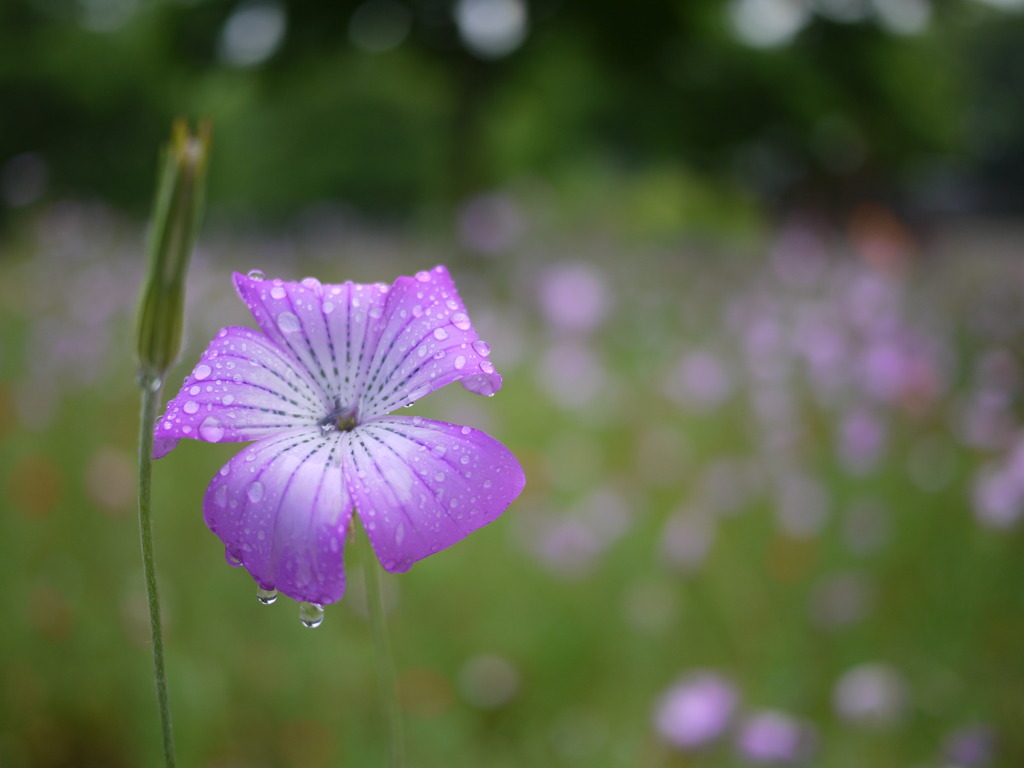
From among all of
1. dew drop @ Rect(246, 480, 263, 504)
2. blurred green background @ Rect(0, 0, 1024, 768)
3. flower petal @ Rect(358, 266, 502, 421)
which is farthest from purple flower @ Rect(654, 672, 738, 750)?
dew drop @ Rect(246, 480, 263, 504)

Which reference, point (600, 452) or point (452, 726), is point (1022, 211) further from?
point (452, 726)

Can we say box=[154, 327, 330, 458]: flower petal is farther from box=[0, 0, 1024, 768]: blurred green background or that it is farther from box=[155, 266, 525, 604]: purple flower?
box=[0, 0, 1024, 768]: blurred green background

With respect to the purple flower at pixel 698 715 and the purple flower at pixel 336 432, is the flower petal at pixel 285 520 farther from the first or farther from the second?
the purple flower at pixel 698 715

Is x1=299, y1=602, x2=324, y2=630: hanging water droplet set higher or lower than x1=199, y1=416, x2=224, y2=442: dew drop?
lower

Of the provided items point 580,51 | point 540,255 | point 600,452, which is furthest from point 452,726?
point 580,51

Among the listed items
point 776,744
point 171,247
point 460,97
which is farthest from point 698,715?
point 460,97

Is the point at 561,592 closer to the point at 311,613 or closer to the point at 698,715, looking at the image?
the point at 698,715
